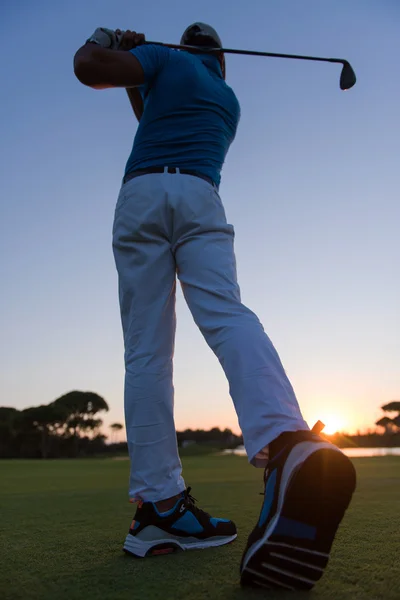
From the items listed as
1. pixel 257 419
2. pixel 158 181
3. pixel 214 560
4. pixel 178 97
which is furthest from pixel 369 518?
pixel 178 97

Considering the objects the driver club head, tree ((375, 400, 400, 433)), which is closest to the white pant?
the driver club head

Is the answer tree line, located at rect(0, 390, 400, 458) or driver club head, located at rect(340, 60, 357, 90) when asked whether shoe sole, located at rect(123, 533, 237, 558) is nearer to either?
driver club head, located at rect(340, 60, 357, 90)

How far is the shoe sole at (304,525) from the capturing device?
1330 millimetres

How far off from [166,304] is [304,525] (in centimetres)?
108

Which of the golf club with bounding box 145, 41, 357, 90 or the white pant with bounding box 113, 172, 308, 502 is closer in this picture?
the white pant with bounding box 113, 172, 308, 502

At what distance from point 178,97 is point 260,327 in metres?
1.03

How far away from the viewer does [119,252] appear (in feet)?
7.15

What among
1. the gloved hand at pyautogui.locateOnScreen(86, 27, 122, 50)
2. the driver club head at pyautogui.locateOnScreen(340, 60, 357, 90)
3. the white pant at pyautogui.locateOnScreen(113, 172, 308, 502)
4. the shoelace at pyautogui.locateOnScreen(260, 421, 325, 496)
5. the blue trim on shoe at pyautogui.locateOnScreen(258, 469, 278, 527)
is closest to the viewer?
the blue trim on shoe at pyautogui.locateOnScreen(258, 469, 278, 527)

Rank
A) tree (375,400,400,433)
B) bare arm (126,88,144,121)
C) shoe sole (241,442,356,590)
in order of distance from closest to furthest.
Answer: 1. shoe sole (241,442,356,590)
2. bare arm (126,88,144,121)
3. tree (375,400,400,433)

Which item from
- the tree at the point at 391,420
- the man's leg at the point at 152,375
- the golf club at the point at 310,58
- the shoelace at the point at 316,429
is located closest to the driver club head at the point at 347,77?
the golf club at the point at 310,58

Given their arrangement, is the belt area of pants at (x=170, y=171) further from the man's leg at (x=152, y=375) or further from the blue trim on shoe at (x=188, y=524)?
the blue trim on shoe at (x=188, y=524)

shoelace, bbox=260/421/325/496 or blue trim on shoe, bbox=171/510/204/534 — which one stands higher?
shoelace, bbox=260/421/325/496

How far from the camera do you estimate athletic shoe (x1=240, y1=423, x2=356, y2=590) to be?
4.37 feet

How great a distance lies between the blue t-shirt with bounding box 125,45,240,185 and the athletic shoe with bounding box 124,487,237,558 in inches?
50.8
